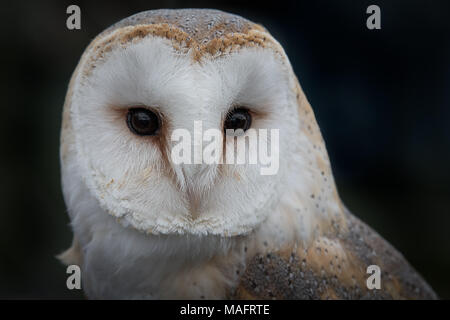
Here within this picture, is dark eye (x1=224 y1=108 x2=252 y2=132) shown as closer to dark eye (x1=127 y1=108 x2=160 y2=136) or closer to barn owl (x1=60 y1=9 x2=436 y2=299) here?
barn owl (x1=60 y1=9 x2=436 y2=299)

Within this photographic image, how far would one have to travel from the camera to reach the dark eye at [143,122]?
0.82 meters

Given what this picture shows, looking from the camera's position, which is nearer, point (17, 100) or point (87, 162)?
point (87, 162)

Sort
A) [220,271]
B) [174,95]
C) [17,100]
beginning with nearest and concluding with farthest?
1. [174,95]
2. [220,271]
3. [17,100]

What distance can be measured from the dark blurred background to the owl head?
0.99 feet

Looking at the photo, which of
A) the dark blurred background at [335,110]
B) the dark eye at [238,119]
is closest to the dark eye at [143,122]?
the dark eye at [238,119]

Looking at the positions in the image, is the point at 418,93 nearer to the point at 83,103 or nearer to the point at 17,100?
the point at 83,103

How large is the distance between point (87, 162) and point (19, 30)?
3.31 feet

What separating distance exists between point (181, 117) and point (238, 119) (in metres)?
0.14

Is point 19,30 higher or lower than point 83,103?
higher

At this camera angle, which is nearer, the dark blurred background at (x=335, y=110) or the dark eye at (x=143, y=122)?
the dark eye at (x=143, y=122)

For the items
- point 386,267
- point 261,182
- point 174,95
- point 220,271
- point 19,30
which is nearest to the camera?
point 174,95

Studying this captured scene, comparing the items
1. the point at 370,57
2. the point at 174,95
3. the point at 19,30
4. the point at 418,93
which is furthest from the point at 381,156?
the point at 19,30

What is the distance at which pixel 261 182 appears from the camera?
88 cm

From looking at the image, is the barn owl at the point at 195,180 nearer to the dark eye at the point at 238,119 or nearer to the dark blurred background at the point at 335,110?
the dark eye at the point at 238,119
